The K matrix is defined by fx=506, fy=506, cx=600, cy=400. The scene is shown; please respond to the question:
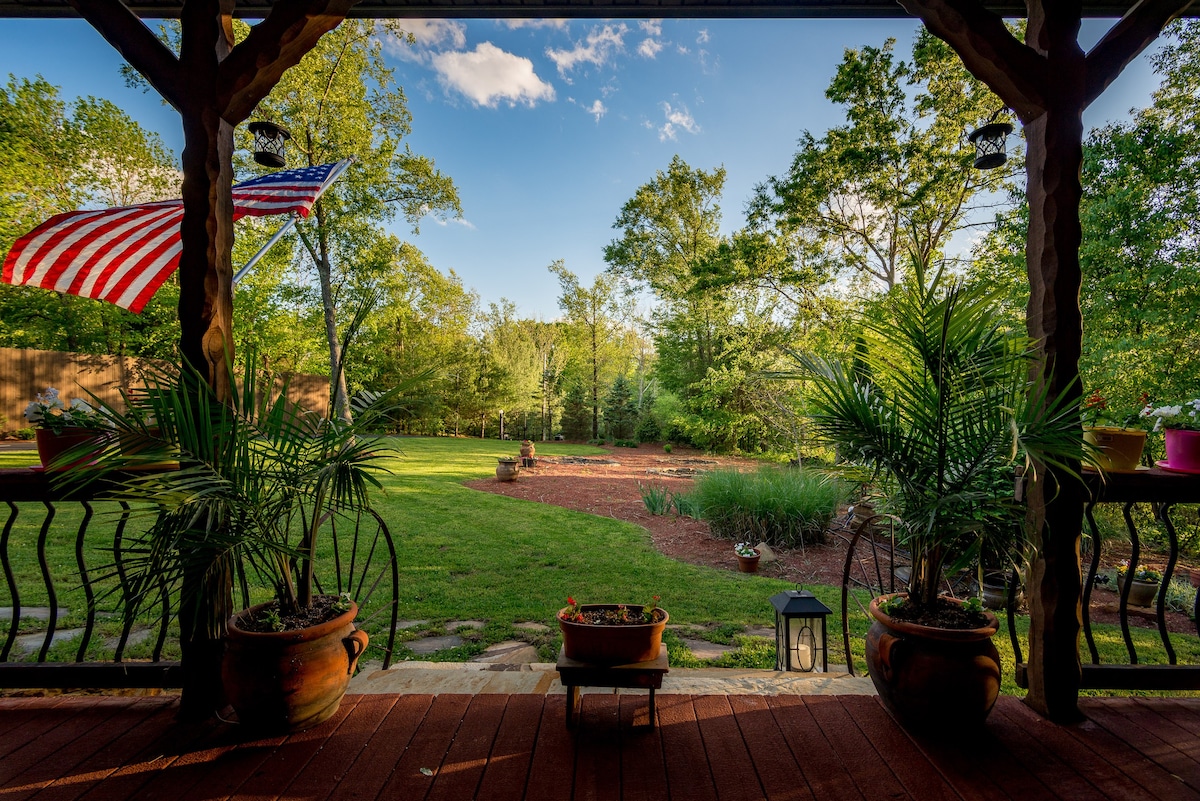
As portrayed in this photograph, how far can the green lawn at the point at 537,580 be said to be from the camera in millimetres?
3498

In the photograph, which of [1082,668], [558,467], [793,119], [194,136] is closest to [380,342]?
[558,467]

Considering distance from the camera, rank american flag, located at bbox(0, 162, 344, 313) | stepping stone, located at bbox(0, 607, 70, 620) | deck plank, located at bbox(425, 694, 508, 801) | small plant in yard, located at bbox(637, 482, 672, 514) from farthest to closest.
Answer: small plant in yard, located at bbox(637, 482, 672, 514) → stepping stone, located at bbox(0, 607, 70, 620) → american flag, located at bbox(0, 162, 344, 313) → deck plank, located at bbox(425, 694, 508, 801)

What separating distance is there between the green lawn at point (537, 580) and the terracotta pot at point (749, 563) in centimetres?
15

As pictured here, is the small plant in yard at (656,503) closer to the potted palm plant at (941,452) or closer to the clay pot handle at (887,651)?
the potted palm plant at (941,452)

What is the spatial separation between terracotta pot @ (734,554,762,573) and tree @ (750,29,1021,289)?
22.3 feet

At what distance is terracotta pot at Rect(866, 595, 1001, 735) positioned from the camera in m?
1.71

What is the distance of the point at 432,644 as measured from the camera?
3.25m

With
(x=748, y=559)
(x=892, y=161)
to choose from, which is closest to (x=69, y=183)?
(x=748, y=559)

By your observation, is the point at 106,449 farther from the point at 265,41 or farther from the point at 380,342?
the point at 380,342

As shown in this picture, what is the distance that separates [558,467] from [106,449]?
10.4 metres

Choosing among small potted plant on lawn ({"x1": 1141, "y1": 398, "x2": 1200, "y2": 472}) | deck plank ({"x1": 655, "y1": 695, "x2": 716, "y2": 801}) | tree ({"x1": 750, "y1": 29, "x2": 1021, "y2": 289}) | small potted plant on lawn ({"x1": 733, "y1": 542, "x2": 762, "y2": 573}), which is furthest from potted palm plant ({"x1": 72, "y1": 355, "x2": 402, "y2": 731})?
tree ({"x1": 750, "y1": 29, "x2": 1021, "y2": 289})

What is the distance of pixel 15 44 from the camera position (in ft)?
29.5

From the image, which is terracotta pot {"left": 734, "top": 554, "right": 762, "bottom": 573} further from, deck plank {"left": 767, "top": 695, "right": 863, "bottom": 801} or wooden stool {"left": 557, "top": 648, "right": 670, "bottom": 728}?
wooden stool {"left": 557, "top": 648, "right": 670, "bottom": 728}

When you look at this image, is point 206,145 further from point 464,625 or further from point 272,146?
point 464,625
